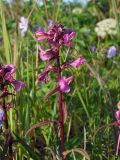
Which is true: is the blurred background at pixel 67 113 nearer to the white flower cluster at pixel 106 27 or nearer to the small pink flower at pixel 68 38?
the small pink flower at pixel 68 38

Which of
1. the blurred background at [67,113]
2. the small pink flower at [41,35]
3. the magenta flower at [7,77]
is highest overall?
the small pink flower at [41,35]

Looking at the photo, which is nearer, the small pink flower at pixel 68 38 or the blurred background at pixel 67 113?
the small pink flower at pixel 68 38

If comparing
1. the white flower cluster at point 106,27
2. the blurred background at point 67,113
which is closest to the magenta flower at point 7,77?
the blurred background at point 67,113

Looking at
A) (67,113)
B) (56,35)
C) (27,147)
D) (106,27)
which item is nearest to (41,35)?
(56,35)

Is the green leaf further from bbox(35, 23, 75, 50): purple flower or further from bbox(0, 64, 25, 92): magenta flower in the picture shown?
bbox(35, 23, 75, 50): purple flower

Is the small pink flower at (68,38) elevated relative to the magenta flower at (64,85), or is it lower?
elevated

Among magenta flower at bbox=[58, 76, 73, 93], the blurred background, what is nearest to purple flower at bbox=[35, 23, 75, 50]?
magenta flower at bbox=[58, 76, 73, 93]

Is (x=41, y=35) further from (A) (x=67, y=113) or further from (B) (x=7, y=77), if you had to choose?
(A) (x=67, y=113)

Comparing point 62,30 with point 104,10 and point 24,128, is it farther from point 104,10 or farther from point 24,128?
point 104,10
